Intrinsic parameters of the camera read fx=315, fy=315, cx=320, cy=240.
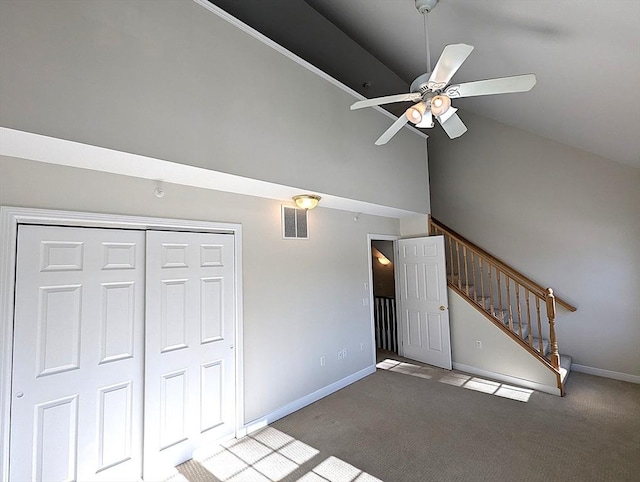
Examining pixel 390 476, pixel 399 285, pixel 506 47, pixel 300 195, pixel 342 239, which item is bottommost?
pixel 390 476

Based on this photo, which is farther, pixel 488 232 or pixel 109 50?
pixel 488 232

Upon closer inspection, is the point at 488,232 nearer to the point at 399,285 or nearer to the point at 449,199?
the point at 449,199

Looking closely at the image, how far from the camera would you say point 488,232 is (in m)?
5.33

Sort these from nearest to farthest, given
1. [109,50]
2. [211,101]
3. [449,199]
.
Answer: [109,50], [211,101], [449,199]

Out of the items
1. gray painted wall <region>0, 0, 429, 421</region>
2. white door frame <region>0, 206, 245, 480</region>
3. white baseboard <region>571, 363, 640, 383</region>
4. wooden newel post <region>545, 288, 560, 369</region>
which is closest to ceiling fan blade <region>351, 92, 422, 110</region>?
gray painted wall <region>0, 0, 429, 421</region>

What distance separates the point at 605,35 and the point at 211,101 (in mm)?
2786

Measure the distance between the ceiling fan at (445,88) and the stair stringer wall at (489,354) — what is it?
3.03 meters

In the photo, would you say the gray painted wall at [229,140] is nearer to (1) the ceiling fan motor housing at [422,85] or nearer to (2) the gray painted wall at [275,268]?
(2) the gray painted wall at [275,268]

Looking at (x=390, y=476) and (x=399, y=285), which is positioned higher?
(x=399, y=285)

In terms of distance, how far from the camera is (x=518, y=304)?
4.17m

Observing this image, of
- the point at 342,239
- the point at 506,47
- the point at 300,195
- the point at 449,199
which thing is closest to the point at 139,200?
the point at 300,195

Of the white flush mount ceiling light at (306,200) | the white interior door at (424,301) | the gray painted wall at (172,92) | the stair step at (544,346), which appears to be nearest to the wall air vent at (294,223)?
the white flush mount ceiling light at (306,200)

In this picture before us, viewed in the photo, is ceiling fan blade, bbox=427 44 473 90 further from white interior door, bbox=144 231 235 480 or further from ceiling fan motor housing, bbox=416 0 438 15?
white interior door, bbox=144 231 235 480

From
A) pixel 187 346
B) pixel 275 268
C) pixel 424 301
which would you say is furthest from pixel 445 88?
pixel 424 301
